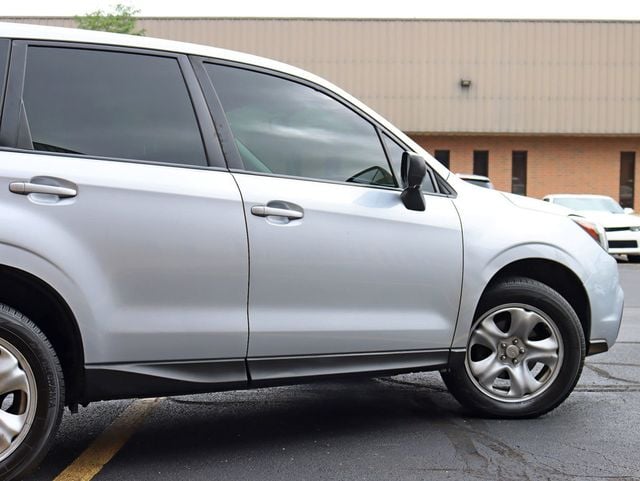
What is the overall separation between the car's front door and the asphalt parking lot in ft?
1.39

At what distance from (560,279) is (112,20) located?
2531 cm

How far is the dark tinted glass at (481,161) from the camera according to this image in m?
31.8

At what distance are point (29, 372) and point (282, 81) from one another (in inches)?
74.0

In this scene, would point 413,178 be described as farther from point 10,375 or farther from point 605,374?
point 605,374

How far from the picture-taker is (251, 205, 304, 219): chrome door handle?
385cm

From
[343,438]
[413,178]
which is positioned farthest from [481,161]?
[343,438]

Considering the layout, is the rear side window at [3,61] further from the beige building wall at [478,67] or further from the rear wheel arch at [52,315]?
the beige building wall at [478,67]

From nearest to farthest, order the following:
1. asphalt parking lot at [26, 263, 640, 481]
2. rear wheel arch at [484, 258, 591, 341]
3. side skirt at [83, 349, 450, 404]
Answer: side skirt at [83, 349, 450, 404], asphalt parking lot at [26, 263, 640, 481], rear wheel arch at [484, 258, 591, 341]

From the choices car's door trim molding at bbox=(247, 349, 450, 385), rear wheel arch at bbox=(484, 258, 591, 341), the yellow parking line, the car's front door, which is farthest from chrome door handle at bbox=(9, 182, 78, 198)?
rear wheel arch at bbox=(484, 258, 591, 341)

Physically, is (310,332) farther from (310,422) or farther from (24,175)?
(24,175)

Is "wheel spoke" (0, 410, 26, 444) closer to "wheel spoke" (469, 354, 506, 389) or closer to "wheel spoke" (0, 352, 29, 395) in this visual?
"wheel spoke" (0, 352, 29, 395)

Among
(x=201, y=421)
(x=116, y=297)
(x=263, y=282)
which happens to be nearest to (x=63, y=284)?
(x=116, y=297)

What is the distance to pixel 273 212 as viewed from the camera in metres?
3.88

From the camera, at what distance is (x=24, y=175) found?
342cm
